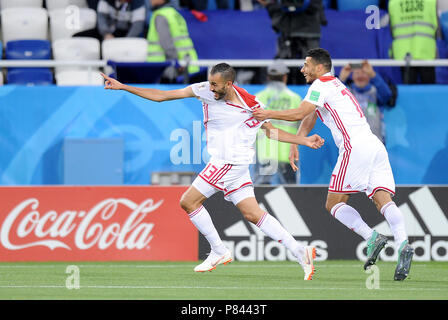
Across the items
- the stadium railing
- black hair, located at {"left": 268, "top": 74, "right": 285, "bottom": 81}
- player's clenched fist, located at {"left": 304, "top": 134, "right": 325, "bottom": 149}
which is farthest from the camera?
the stadium railing

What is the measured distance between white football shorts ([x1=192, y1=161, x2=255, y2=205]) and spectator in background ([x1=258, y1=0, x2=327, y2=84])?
516 cm

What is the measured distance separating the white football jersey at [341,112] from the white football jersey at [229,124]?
2.04 feet

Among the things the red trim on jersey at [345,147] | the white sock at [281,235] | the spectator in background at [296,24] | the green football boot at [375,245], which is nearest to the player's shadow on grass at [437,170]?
the spectator in background at [296,24]

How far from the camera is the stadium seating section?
16.2 m

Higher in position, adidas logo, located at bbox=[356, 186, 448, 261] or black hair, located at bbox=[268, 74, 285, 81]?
black hair, located at bbox=[268, 74, 285, 81]

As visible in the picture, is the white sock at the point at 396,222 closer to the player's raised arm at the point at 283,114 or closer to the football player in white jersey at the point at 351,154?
the football player in white jersey at the point at 351,154

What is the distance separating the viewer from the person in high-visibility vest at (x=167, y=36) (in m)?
15.3

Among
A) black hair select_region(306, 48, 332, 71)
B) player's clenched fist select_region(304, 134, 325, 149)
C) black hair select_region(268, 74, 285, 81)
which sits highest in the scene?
black hair select_region(306, 48, 332, 71)

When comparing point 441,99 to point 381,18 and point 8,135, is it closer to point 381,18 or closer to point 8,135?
point 381,18

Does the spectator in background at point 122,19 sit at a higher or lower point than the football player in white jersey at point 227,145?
higher

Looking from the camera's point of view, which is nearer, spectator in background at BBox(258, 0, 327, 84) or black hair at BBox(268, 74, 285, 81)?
black hair at BBox(268, 74, 285, 81)

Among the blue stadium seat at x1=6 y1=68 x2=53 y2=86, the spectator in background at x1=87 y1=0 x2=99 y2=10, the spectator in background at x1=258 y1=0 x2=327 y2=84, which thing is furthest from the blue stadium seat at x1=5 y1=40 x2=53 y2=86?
the spectator in background at x1=258 y1=0 x2=327 y2=84

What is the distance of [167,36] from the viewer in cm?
1537

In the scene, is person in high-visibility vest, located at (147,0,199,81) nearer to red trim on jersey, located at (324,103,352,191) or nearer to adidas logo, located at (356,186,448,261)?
adidas logo, located at (356,186,448,261)
